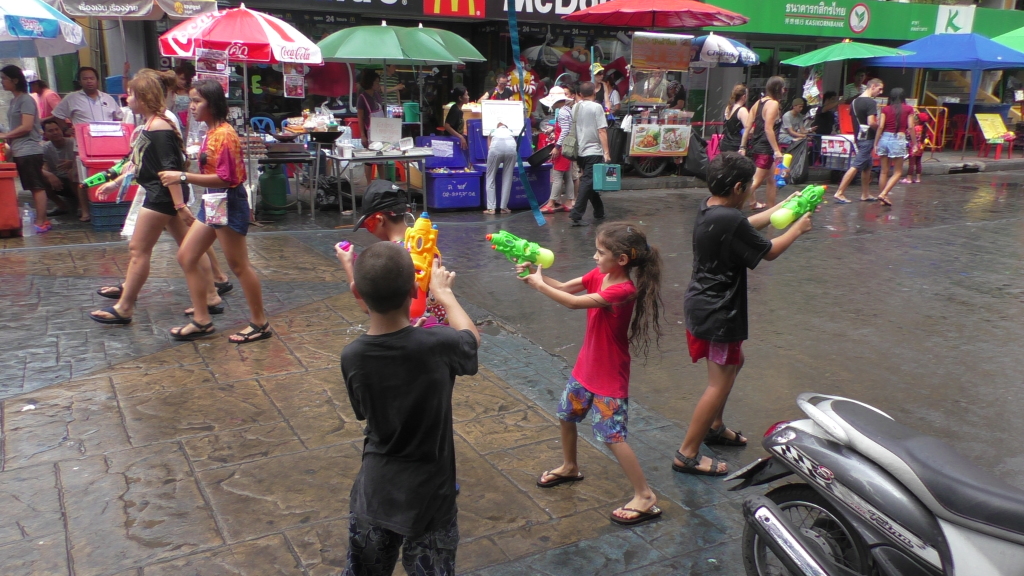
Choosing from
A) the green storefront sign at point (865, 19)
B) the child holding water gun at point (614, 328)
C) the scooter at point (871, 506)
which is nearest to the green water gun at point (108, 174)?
the child holding water gun at point (614, 328)

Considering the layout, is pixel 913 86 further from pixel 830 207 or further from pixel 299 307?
pixel 299 307

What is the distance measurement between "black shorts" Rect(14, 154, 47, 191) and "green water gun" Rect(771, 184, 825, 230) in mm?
8411

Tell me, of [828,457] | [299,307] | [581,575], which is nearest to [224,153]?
[299,307]

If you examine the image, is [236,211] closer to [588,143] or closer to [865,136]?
[588,143]

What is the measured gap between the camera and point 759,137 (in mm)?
10914

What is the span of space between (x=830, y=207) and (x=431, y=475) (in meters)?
11.4

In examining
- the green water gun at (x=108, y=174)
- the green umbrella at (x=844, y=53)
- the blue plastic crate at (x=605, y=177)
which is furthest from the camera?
the green umbrella at (x=844, y=53)

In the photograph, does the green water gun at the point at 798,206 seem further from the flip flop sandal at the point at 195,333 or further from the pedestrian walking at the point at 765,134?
the pedestrian walking at the point at 765,134

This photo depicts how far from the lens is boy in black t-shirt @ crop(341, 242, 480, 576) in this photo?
2268 mm

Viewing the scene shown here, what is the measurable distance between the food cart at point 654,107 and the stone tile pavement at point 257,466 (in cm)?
887

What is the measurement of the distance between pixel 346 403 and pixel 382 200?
1700 millimetres

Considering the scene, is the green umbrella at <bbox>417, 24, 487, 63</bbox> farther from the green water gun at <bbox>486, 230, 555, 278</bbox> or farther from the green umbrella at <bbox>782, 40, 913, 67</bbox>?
the green water gun at <bbox>486, 230, 555, 278</bbox>

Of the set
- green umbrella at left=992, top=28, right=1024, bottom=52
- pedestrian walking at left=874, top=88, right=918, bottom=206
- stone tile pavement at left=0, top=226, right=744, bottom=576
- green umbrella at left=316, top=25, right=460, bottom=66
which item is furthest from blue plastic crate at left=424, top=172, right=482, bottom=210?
green umbrella at left=992, top=28, right=1024, bottom=52

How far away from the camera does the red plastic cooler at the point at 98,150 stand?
29.3 ft
